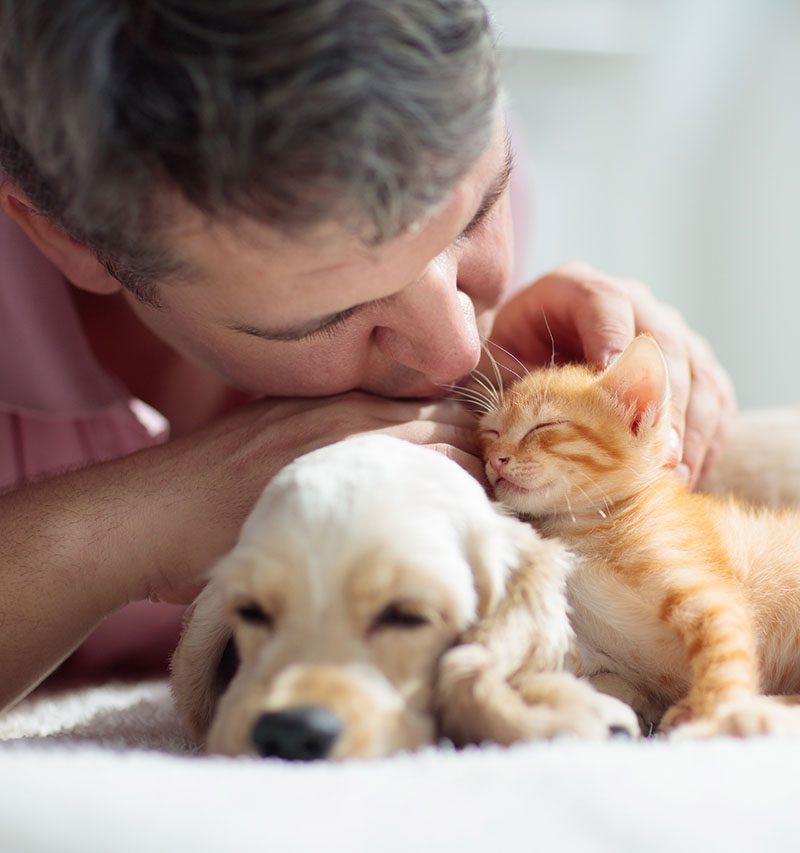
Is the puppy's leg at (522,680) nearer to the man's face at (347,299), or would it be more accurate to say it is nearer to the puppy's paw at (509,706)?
the puppy's paw at (509,706)

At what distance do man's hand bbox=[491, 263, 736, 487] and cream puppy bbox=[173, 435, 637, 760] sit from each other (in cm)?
47

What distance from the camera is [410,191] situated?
829 mm

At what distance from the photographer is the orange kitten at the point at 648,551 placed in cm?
85

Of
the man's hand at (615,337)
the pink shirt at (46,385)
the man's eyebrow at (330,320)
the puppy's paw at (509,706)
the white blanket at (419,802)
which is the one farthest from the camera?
the pink shirt at (46,385)

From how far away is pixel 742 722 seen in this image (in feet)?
2.55

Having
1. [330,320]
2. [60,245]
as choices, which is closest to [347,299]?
[330,320]

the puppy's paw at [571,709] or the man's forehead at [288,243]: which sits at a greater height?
the man's forehead at [288,243]

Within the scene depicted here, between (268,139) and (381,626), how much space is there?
372 mm

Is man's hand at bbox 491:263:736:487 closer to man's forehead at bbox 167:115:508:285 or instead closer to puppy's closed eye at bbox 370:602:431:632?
man's forehead at bbox 167:115:508:285

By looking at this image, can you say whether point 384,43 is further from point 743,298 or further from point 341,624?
point 743,298

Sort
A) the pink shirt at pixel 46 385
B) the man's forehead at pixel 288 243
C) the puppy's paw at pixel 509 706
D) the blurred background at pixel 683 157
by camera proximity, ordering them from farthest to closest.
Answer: the blurred background at pixel 683 157
the pink shirt at pixel 46 385
the man's forehead at pixel 288 243
the puppy's paw at pixel 509 706

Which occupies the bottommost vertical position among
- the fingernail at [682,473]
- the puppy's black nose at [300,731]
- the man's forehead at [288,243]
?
the fingernail at [682,473]

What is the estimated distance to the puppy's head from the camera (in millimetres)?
700

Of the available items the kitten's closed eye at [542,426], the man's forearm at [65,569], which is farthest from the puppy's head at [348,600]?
the man's forearm at [65,569]
